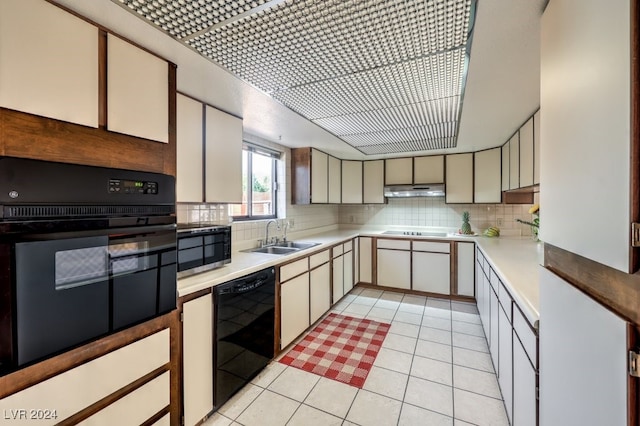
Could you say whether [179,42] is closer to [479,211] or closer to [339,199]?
[339,199]

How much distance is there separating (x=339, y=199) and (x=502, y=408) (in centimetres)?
318

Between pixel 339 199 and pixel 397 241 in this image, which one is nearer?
pixel 397 241

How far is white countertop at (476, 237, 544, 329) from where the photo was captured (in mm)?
1252

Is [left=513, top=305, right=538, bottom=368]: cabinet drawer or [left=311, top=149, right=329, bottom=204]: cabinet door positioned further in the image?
[left=311, top=149, right=329, bottom=204]: cabinet door

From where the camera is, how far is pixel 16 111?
3.04 ft

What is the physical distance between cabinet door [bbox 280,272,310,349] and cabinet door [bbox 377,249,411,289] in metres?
1.75

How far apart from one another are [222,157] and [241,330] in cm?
131

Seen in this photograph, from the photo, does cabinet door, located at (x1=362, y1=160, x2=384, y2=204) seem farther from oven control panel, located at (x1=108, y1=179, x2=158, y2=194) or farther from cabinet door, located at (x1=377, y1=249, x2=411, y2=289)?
oven control panel, located at (x1=108, y1=179, x2=158, y2=194)

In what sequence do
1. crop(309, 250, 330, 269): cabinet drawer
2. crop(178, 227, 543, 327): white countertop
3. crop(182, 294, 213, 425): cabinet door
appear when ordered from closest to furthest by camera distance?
1. crop(178, 227, 543, 327): white countertop
2. crop(182, 294, 213, 425): cabinet door
3. crop(309, 250, 330, 269): cabinet drawer

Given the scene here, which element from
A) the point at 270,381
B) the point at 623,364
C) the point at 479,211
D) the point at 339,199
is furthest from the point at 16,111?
the point at 479,211

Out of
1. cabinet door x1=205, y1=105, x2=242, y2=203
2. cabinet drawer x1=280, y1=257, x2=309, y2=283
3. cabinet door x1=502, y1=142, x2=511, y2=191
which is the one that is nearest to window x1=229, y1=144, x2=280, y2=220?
cabinet door x1=205, y1=105, x2=242, y2=203

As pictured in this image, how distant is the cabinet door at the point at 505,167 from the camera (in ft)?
10.7

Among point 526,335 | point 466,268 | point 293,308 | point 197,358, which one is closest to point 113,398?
point 197,358

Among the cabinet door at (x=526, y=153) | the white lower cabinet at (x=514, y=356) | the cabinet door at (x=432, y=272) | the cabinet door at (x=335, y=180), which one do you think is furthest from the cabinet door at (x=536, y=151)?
the cabinet door at (x=335, y=180)
